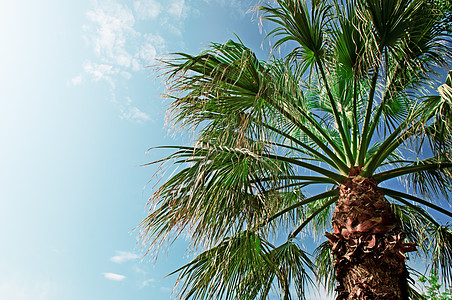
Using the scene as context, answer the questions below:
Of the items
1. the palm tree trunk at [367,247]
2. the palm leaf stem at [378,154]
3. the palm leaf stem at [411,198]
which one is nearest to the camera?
the palm tree trunk at [367,247]

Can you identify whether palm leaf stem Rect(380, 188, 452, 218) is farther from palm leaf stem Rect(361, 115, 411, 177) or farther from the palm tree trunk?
the palm tree trunk

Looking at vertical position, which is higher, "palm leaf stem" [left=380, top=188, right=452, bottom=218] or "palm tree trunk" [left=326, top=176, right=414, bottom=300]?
"palm leaf stem" [left=380, top=188, right=452, bottom=218]

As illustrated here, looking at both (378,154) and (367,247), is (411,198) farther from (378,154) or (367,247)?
(367,247)

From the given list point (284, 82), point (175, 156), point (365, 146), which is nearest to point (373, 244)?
point (365, 146)

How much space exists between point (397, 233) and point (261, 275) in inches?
61.8

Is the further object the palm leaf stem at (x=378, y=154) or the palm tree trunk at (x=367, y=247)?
the palm leaf stem at (x=378, y=154)

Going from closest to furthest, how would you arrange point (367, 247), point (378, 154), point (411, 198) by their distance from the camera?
point (367, 247) → point (378, 154) → point (411, 198)

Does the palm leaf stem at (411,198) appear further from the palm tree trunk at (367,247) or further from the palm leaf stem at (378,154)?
the palm tree trunk at (367,247)

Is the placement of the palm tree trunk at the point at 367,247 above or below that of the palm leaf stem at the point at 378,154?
below

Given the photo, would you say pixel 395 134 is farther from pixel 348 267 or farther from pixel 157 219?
pixel 157 219

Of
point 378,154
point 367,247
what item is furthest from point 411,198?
point 367,247

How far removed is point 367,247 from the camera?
346 cm

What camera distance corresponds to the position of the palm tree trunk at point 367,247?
Answer: 3.39 metres

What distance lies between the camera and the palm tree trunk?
3.39m
